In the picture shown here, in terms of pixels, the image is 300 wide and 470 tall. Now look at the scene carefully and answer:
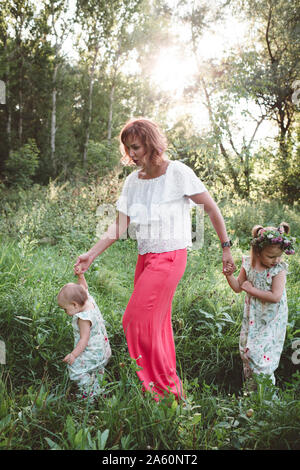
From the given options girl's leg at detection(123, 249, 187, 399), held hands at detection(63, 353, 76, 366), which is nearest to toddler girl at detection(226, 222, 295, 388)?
girl's leg at detection(123, 249, 187, 399)

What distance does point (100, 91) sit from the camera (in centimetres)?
1959

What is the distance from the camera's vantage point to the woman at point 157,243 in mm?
2414

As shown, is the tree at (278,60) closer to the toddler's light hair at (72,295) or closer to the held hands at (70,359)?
the toddler's light hair at (72,295)

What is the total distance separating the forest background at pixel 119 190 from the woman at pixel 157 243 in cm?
19

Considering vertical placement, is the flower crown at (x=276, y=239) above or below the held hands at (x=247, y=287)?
above

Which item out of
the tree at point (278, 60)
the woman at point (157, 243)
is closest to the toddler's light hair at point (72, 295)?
the woman at point (157, 243)

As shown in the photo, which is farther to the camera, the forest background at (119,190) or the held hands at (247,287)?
the held hands at (247,287)

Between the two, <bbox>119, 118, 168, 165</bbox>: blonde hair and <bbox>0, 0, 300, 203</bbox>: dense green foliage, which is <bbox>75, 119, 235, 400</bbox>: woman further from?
<bbox>0, 0, 300, 203</bbox>: dense green foliage

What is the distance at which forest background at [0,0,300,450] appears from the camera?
1.96 meters

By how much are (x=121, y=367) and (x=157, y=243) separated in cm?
86

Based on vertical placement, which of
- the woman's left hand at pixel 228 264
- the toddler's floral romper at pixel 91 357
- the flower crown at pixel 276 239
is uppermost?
the flower crown at pixel 276 239

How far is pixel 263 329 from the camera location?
8.96 ft

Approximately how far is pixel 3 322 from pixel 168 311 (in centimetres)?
148
